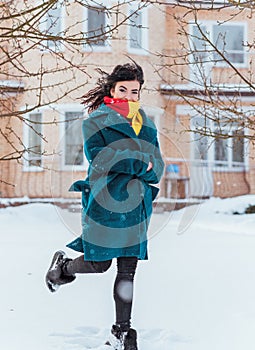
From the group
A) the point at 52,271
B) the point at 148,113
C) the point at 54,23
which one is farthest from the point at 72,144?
the point at 52,271

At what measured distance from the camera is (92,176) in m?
3.22

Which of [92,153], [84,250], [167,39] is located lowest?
[84,250]

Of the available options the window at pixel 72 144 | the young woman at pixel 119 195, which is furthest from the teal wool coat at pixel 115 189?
the window at pixel 72 144

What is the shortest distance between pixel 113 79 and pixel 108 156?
520 millimetres

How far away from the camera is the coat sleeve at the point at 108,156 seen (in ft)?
10.2

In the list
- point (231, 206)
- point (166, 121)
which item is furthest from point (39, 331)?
point (166, 121)

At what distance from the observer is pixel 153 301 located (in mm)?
4301

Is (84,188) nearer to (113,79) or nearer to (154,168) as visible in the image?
(154,168)

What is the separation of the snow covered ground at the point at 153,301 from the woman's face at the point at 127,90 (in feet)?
4.43

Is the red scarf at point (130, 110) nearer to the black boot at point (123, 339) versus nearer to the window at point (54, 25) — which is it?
the window at point (54, 25)

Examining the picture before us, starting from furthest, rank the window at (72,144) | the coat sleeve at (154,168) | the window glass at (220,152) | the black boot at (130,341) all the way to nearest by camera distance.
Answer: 1. the window glass at (220,152)
2. the window at (72,144)
3. the coat sleeve at (154,168)
4. the black boot at (130,341)

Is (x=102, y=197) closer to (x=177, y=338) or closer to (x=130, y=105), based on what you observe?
(x=130, y=105)

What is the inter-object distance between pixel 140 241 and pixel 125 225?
0.39ft

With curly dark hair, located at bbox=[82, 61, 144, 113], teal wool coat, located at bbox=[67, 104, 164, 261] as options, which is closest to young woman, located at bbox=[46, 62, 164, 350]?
teal wool coat, located at bbox=[67, 104, 164, 261]
